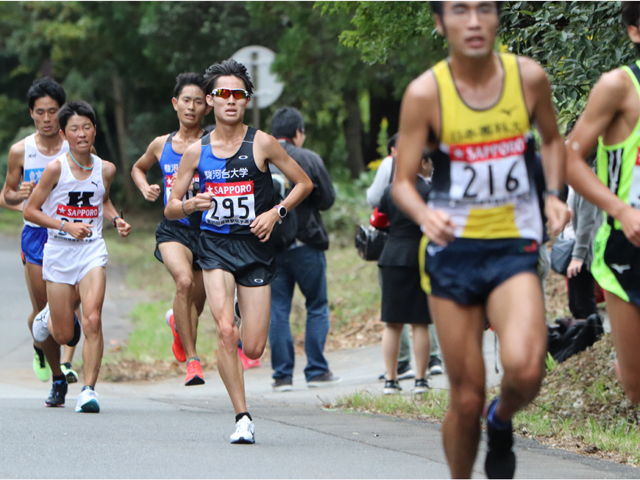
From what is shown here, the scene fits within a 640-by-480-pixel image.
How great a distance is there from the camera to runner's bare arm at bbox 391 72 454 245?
159 inches

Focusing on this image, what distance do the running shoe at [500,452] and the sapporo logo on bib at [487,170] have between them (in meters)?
0.98

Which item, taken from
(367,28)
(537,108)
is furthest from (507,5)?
(537,108)

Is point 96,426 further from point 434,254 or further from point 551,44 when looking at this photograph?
point 551,44

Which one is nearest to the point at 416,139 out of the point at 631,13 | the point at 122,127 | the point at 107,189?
the point at 631,13

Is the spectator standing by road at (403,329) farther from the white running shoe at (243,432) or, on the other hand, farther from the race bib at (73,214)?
the white running shoe at (243,432)

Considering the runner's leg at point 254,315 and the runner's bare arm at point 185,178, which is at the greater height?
the runner's bare arm at point 185,178

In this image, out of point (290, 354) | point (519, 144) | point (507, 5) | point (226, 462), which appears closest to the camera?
→ point (519, 144)

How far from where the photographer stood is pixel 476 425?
421 cm

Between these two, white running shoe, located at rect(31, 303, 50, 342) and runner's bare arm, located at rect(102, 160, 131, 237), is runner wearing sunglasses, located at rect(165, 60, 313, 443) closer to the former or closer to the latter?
runner's bare arm, located at rect(102, 160, 131, 237)

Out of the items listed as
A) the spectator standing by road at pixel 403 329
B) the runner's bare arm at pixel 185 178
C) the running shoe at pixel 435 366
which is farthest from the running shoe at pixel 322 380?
the runner's bare arm at pixel 185 178

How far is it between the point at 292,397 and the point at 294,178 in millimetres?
3050

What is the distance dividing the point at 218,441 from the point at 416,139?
302 centimetres

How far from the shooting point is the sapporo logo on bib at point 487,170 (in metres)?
4.09

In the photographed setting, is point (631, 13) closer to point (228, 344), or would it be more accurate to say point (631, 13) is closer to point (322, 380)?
point (228, 344)
